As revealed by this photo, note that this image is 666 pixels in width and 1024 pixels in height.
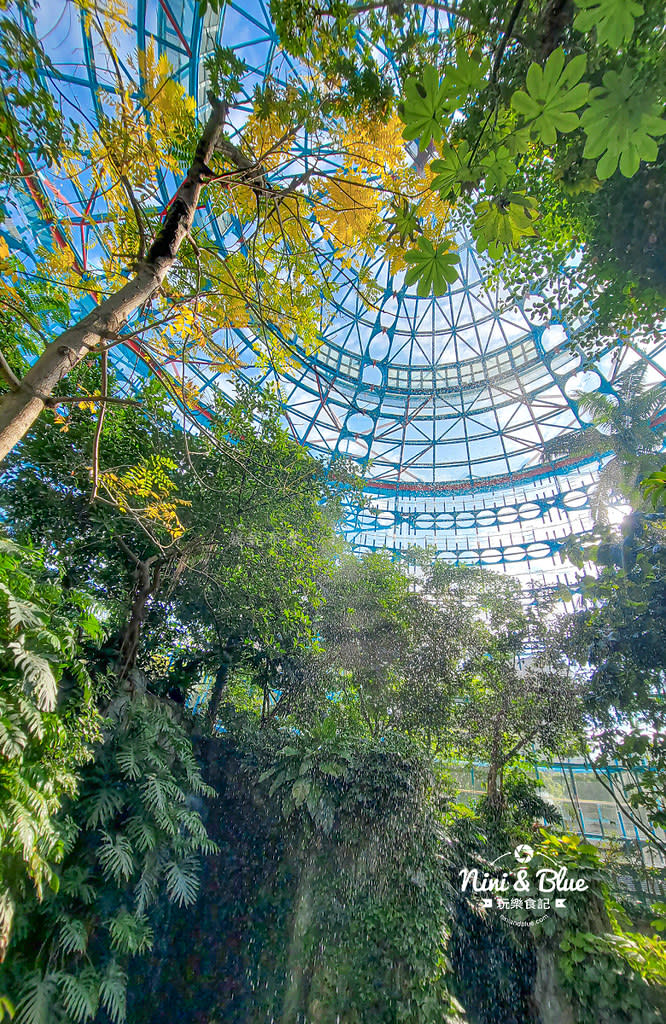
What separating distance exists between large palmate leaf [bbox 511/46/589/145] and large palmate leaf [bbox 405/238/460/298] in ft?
1.06

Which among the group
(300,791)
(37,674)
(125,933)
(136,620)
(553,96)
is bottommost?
(125,933)

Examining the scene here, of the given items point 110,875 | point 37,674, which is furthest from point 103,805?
point 37,674

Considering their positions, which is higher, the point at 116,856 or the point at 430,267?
the point at 430,267

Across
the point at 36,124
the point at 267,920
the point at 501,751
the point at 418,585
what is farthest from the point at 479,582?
the point at 36,124

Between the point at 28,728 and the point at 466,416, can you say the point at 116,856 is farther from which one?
the point at 466,416

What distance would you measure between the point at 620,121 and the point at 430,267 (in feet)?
1.61

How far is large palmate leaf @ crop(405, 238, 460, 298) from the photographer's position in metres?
1.16

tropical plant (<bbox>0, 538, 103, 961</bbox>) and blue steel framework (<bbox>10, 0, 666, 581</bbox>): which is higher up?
blue steel framework (<bbox>10, 0, 666, 581</bbox>)

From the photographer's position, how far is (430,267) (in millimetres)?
1202

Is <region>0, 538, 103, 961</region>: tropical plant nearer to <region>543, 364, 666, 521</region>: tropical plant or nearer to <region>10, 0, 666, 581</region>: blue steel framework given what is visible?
<region>10, 0, 666, 581</region>: blue steel framework

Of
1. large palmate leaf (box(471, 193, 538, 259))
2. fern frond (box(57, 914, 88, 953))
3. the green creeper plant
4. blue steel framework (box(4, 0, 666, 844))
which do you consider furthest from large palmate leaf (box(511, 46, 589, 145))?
blue steel framework (box(4, 0, 666, 844))

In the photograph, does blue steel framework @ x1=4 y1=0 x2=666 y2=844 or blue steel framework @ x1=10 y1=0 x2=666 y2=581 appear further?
blue steel framework @ x1=10 y1=0 x2=666 y2=581

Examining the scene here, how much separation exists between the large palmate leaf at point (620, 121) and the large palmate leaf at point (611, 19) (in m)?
0.06

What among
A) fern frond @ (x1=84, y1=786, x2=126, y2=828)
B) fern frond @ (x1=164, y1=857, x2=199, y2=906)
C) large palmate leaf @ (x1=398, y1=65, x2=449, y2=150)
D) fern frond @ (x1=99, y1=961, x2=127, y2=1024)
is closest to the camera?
large palmate leaf @ (x1=398, y1=65, x2=449, y2=150)
